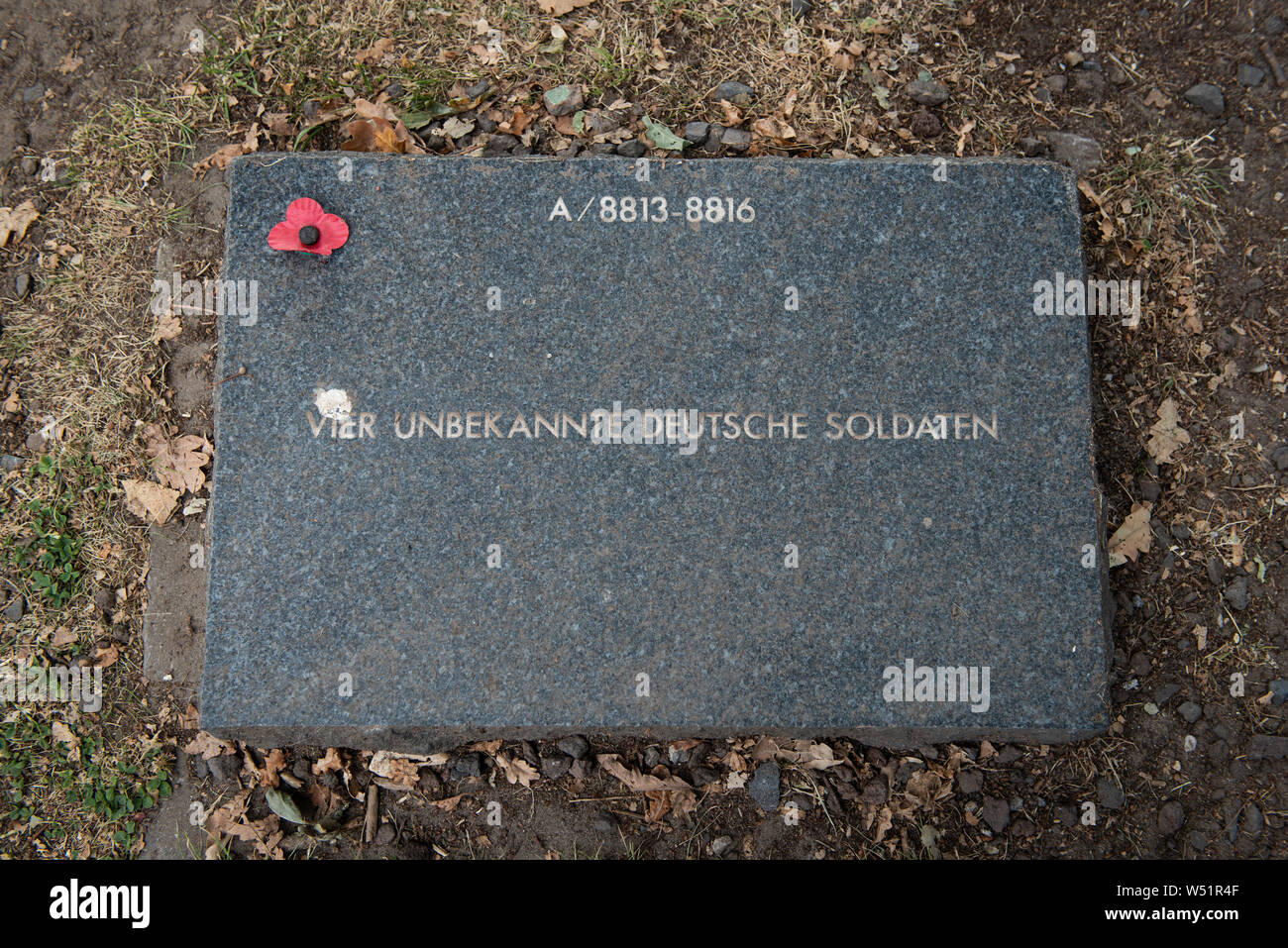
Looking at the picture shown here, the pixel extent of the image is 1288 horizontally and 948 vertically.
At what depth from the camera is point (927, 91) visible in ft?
9.84

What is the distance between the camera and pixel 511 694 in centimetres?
254

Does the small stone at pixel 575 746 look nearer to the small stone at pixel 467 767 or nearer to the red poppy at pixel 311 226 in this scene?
the small stone at pixel 467 767

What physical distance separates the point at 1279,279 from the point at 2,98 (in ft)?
16.2

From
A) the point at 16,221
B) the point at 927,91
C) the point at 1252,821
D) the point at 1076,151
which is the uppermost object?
the point at 927,91

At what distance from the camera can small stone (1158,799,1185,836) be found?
8.93 feet

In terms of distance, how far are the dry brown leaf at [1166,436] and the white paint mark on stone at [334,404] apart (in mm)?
2821

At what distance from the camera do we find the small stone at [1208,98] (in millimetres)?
2998

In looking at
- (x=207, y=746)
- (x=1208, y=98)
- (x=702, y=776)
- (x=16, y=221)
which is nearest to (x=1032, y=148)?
(x=1208, y=98)

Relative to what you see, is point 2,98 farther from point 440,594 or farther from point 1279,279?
point 1279,279

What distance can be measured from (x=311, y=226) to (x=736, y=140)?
5.06 feet

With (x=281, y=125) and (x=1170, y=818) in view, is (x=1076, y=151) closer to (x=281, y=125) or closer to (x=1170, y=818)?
(x=1170, y=818)

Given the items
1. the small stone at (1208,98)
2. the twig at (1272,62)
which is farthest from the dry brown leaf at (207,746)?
the twig at (1272,62)
